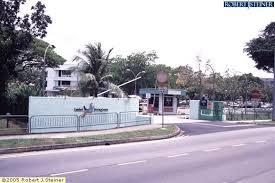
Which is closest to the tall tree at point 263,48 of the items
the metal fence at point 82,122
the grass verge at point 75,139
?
the metal fence at point 82,122

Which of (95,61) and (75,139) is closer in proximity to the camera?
(75,139)

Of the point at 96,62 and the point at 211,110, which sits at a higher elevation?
the point at 96,62

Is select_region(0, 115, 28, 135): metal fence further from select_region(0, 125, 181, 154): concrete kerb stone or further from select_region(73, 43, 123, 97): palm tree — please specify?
select_region(73, 43, 123, 97): palm tree

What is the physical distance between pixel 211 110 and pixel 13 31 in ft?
66.3

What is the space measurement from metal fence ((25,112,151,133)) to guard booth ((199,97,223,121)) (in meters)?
11.7

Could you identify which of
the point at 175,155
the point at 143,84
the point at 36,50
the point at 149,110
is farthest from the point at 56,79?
the point at 175,155

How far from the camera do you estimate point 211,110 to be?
40406 millimetres

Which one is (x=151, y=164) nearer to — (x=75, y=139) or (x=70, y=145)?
(x=70, y=145)

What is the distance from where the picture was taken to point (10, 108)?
83.8 feet

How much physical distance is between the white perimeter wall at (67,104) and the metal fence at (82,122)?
49 cm

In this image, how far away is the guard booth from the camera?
40.0m

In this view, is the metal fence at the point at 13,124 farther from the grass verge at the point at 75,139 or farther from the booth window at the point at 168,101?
the booth window at the point at 168,101

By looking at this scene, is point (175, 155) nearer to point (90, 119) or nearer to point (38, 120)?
point (38, 120)

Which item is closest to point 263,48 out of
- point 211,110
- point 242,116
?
point 242,116
